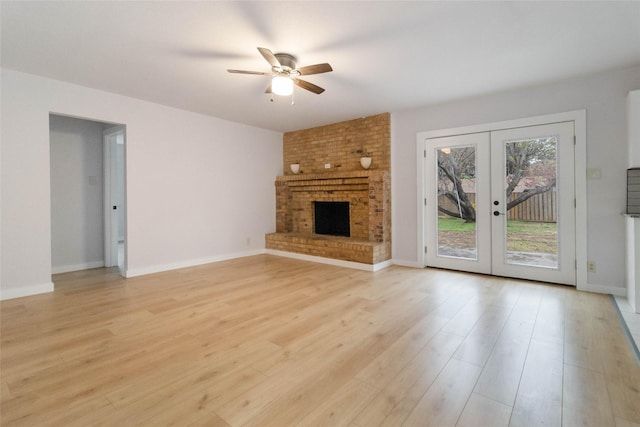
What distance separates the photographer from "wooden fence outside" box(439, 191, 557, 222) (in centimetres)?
375

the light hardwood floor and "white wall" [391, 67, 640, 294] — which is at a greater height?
"white wall" [391, 67, 640, 294]

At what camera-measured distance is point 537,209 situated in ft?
12.6

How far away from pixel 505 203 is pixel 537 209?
0.36 meters

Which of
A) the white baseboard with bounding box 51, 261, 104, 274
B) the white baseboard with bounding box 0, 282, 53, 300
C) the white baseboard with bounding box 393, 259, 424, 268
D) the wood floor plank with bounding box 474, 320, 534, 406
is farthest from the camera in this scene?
the white baseboard with bounding box 393, 259, 424, 268

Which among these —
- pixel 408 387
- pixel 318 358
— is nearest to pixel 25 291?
pixel 318 358

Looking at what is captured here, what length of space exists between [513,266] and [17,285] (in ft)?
19.9

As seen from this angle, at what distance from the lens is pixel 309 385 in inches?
69.0

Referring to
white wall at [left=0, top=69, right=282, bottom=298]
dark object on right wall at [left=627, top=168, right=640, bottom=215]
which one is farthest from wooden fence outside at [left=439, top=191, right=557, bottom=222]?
white wall at [left=0, top=69, right=282, bottom=298]

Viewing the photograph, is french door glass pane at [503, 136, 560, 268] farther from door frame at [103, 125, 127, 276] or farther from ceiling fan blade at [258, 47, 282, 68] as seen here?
door frame at [103, 125, 127, 276]

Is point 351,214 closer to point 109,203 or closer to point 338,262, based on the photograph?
point 338,262

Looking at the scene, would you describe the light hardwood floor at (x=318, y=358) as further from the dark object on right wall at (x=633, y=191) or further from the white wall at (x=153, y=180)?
the dark object on right wall at (x=633, y=191)

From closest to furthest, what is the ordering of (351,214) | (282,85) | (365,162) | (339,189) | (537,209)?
(282,85) < (537,209) < (365,162) < (351,214) < (339,189)

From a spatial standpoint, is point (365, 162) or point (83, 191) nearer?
point (83, 191)

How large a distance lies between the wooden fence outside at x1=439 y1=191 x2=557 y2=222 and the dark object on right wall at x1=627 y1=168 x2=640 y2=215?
2.11ft
